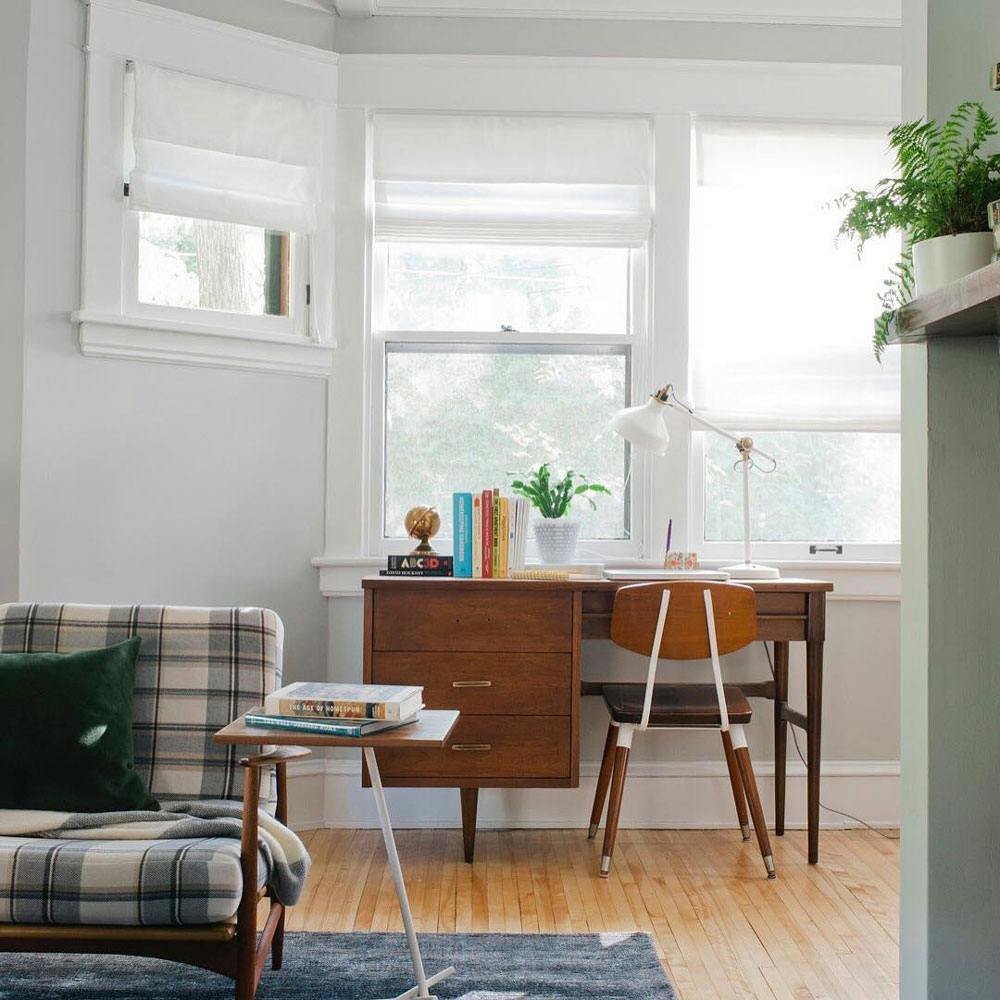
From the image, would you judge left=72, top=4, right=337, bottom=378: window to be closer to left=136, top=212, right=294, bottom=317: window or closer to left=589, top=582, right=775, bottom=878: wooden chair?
left=136, top=212, right=294, bottom=317: window

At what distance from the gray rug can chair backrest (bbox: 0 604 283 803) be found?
37cm

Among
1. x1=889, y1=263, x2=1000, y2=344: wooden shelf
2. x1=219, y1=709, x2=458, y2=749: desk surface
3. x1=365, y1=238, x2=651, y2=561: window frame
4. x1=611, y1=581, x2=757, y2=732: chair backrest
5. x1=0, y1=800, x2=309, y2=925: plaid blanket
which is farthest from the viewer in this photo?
x1=365, y1=238, x2=651, y2=561: window frame

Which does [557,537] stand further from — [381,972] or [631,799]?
[381,972]

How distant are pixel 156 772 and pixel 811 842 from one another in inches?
73.6

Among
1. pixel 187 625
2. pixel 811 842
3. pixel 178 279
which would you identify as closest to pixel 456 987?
pixel 187 625

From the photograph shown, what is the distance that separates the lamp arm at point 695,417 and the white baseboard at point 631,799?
1.03 metres

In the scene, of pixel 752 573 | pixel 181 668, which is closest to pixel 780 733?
pixel 752 573

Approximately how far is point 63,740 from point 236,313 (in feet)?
5.31

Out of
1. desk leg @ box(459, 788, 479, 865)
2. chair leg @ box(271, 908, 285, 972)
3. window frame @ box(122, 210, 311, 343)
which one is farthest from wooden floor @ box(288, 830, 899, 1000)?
window frame @ box(122, 210, 311, 343)

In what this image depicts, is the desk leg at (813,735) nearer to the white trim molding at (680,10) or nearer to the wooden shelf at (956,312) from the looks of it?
the wooden shelf at (956,312)

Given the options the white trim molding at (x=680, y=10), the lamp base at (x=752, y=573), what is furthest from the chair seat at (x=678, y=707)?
the white trim molding at (x=680, y=10)

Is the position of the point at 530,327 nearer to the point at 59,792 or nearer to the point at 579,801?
the point at 579,801

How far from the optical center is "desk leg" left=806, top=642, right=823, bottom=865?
2.98 metres

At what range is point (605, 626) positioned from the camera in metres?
2.98
